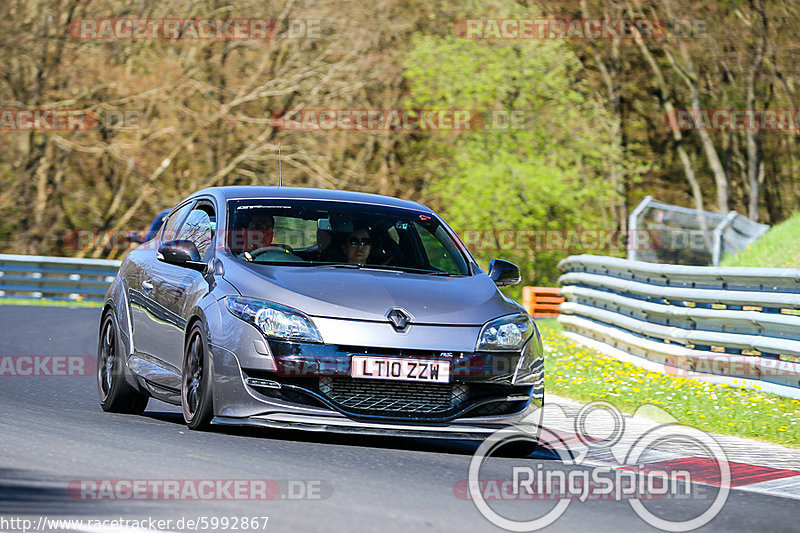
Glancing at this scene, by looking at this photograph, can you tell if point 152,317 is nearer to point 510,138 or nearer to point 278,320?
point 278,320

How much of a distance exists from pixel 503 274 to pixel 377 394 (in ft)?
5.84

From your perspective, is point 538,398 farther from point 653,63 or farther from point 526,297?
point 653,63

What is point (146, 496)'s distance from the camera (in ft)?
19.7

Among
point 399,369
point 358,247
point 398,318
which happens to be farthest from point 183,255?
point 399,369

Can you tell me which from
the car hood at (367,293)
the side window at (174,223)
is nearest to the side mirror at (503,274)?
the car hood at (367,293)

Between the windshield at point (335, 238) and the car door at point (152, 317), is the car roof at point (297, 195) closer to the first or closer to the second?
the windshield at point (335, 238)

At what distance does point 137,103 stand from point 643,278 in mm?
21621

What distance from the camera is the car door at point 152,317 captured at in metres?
8.73

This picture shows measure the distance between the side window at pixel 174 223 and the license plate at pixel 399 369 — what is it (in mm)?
2738

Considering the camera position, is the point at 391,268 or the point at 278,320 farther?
the point at 391,268

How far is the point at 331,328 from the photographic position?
7523mm

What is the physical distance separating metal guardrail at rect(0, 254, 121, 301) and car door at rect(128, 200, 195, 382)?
20.2m

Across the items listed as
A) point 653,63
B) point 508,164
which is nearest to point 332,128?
point 508,164

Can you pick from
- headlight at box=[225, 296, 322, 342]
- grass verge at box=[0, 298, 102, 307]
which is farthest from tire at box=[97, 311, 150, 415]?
grass verge at box=[0, 298, 102, 307]
